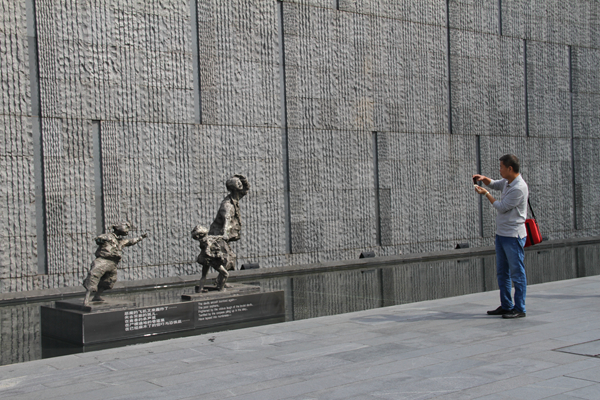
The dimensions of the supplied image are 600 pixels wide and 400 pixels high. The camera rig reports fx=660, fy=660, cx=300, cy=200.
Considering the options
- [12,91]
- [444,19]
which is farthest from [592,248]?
[12,91]

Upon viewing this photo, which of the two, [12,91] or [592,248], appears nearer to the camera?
[12,91]

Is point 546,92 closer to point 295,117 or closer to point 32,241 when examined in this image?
point 295,117

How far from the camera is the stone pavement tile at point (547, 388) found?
4551 mm

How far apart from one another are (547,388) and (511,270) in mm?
3070

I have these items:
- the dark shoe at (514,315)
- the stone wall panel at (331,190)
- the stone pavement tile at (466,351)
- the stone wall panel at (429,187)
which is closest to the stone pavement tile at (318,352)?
the stone pavement tile at (466,351)

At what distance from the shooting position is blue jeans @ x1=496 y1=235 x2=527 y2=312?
298 inches

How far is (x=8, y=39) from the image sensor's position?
39.8ft

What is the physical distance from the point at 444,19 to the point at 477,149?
149 inches

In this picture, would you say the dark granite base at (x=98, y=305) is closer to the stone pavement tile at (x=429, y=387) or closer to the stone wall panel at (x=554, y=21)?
the stone pavement tile at (x=429, y=387)

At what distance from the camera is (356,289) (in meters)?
11.6

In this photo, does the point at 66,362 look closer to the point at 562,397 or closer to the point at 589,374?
the point at 562,397

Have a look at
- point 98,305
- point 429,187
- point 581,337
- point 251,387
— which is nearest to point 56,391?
point 251,387

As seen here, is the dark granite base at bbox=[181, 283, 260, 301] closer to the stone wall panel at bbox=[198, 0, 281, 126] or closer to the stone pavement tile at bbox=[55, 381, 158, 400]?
the stone pavement tile at bbox=[55, 381, 158, 400]

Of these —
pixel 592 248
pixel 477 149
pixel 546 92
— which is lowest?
pixel 592 248
